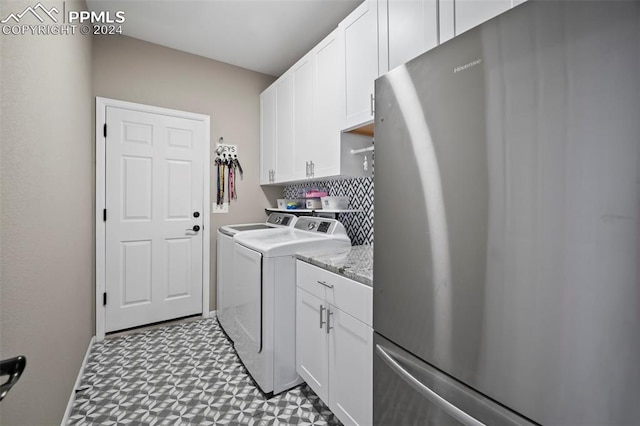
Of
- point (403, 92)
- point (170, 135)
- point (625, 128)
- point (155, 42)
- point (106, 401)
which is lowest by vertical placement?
point (106, 401)

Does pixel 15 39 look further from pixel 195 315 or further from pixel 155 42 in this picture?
pixel 195 315

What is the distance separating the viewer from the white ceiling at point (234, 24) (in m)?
2.17

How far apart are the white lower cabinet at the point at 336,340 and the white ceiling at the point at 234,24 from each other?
1.96 metres

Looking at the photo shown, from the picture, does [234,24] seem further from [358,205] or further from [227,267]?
[227,267]

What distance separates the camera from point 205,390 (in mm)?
1868

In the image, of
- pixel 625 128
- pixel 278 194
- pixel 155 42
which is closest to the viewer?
pixel 625 128

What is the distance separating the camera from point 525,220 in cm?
65

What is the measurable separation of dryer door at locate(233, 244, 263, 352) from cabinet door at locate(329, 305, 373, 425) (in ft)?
1.76

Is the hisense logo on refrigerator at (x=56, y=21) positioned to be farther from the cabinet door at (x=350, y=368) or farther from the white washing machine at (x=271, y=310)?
the cabinet door at (x=350, y=368)

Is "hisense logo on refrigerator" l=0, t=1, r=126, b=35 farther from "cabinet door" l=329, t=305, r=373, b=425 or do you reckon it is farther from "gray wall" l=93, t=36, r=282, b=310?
"cabinet door" l=329, t=305, r=373, b=425

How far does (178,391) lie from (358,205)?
1825 millimetres

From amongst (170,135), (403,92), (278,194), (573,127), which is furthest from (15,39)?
(278,194)

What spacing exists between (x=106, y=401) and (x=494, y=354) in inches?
87.3

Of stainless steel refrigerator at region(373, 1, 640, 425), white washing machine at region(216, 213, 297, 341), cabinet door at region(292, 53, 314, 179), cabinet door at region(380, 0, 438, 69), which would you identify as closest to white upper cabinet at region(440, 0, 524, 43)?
cabinet door at region(380, 0, 438, 69)
